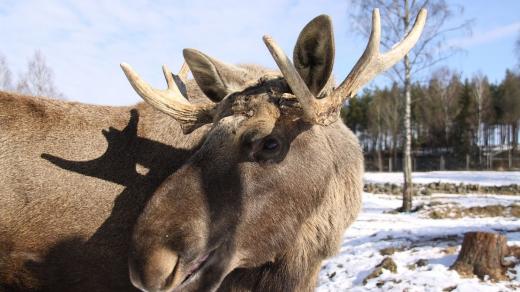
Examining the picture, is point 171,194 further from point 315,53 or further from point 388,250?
point 388,250

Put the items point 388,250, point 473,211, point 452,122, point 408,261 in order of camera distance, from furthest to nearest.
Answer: point 452,122 → point 473,211 → point 388,250 → point 408,261

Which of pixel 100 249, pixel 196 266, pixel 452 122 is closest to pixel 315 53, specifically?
pixel 196 266

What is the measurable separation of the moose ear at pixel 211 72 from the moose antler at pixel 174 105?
14cm

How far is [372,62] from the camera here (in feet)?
11.2

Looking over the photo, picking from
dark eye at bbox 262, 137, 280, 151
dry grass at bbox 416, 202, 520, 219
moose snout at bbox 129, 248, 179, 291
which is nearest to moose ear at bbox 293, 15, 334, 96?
dark eye at bbox 262, 137, 280, 151

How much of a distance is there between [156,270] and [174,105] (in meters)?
1.38

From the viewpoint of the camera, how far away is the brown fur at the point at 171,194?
3047mm

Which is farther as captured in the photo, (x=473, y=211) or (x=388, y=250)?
(x=473, y=211)

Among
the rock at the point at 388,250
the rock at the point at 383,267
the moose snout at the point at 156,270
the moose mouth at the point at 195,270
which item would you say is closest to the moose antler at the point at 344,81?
the moose mouth at the point at 195,270

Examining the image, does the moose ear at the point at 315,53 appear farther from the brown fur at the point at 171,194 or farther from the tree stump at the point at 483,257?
the tree stump at the point at 483,257

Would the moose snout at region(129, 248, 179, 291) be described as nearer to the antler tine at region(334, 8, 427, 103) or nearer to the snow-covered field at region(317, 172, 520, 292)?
the antler tine at region(334, 8, 427, 103)

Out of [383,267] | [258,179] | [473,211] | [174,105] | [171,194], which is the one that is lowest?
[383,267]

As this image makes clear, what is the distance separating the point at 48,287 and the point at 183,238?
1.44 metres

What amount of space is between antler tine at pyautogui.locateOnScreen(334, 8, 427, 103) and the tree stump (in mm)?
5150
